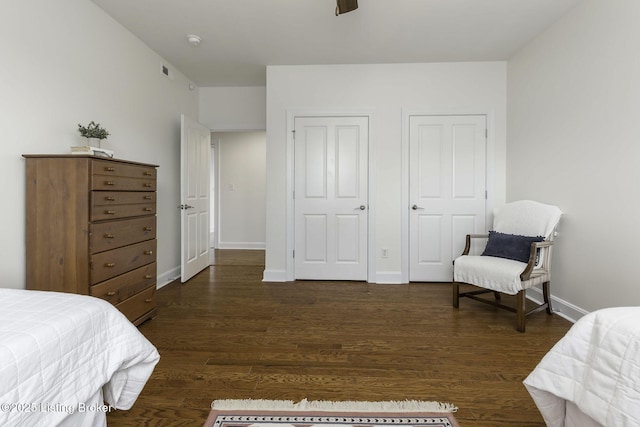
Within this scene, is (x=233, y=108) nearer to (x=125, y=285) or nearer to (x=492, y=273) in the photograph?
(x=125, y=285)

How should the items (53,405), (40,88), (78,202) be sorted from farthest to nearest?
1. (40,88)
2. (78,202)
3. (53,405)

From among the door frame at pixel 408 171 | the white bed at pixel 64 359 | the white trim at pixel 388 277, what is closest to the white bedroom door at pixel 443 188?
the door frame at pixel 408 171

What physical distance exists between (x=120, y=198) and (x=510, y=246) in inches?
123

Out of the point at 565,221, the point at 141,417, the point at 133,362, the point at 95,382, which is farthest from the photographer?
the point at 565,221

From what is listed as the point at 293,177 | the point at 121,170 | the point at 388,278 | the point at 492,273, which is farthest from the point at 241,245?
the point at 492,273

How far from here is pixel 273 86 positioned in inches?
146

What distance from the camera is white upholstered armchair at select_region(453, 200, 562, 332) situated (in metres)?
2.42

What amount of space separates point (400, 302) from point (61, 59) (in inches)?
132

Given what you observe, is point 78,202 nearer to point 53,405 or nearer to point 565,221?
point 53,405

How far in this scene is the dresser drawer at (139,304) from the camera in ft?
7.36

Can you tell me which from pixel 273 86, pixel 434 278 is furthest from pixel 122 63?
pixel 434 278

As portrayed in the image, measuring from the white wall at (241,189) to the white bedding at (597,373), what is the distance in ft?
17.4

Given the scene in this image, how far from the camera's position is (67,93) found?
7.55 feet

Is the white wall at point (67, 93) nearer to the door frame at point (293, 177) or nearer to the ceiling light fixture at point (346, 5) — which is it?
the door frame at point (293, 177)
